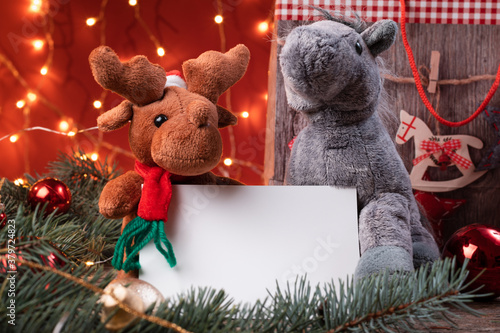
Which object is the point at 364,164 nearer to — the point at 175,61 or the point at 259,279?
the point at 259,279

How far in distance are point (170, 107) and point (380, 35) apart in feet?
1.08

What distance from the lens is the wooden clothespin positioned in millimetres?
979

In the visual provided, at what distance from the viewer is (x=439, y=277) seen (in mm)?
414

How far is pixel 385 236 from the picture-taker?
0.58 meters

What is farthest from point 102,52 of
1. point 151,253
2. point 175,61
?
point 175,61

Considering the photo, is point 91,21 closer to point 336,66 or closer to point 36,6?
point 36,6

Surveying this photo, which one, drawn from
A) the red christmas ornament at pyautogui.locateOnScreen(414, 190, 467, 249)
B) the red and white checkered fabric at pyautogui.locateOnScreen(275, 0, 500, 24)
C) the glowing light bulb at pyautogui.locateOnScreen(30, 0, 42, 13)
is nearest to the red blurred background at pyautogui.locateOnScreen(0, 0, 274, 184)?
the glowing light bulb at pyautogui.locateOnScreen(30, 0, 42, 13)

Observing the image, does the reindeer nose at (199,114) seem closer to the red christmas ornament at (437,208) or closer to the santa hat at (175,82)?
the santa hat at (175,82)

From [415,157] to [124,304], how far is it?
818 mm

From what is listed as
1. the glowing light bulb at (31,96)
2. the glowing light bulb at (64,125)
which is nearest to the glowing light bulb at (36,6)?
the glowing light bulb at (31,96)

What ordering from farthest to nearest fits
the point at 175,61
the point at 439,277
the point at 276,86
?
the point at 175,61 → the point at 276,86 → the point at 439,277

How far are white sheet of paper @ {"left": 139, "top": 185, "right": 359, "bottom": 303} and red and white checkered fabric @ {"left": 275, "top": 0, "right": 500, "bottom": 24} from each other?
1.61ft

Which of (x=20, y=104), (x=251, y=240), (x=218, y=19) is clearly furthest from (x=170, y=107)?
(x=20, y=104)

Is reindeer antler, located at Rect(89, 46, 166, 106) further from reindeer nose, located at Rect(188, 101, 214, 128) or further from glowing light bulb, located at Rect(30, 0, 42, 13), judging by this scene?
glowing light bulb, located at Rect(30, 0, 42, 13)
